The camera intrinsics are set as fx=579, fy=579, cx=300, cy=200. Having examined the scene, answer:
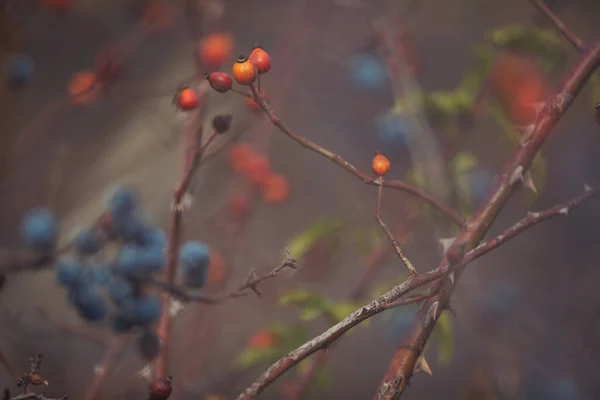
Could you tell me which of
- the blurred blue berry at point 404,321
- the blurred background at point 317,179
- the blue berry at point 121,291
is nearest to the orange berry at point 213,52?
the blurred background at point 317,179

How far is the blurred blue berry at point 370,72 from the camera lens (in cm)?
107

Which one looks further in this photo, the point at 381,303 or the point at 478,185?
the point at 478,185

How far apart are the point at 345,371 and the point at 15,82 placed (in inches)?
34.9

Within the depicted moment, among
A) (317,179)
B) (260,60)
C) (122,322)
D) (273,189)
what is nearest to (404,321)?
(273,189)

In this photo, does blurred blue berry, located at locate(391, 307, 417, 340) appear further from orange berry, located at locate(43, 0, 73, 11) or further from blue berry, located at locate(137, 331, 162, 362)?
orange berry, located at locate(43, 0, 73, 11)

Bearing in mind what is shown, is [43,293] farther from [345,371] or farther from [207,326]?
[345,371]

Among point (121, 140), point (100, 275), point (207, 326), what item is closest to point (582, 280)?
point (207, 326)

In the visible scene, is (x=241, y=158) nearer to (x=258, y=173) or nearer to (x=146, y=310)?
(x=258, y=173)

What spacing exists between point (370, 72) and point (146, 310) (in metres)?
0.64

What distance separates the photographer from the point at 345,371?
4.27 ft

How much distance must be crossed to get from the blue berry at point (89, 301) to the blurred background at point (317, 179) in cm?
4

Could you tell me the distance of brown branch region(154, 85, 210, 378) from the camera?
55 cm

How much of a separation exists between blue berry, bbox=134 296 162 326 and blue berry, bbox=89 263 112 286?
6 cm

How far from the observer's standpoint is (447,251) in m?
0.43
